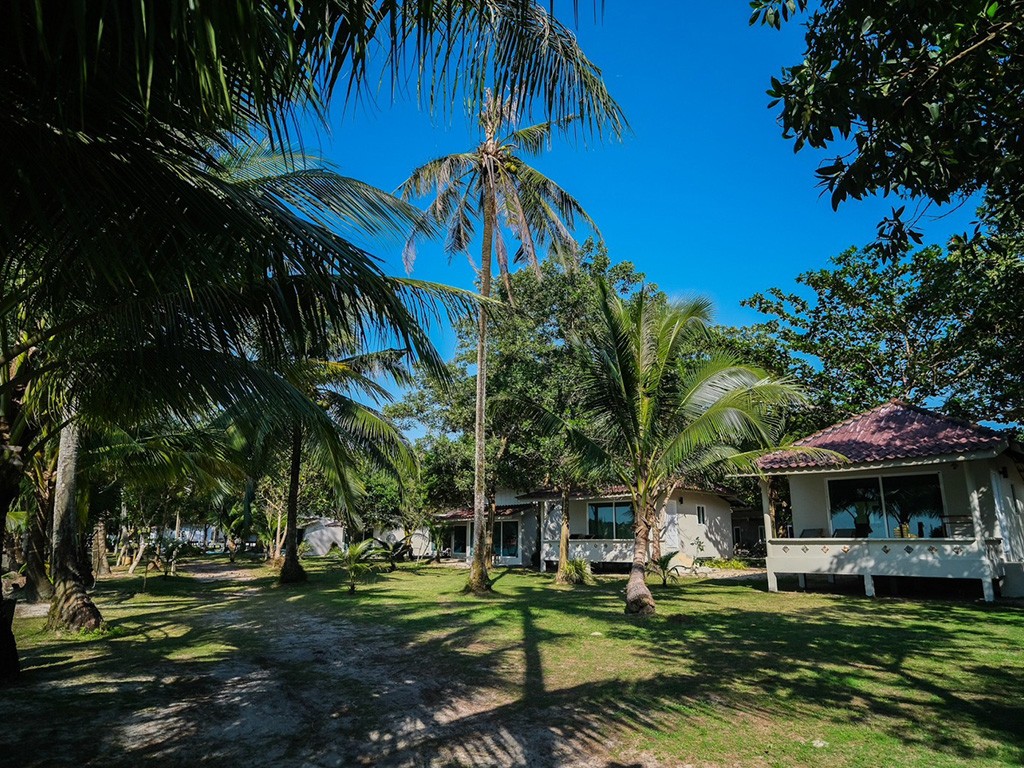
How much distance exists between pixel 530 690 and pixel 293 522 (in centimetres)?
1150

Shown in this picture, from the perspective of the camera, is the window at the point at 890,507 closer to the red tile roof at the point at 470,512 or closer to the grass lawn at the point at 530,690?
the grass lawn at the point at 530,690

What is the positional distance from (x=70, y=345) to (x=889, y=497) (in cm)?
1511

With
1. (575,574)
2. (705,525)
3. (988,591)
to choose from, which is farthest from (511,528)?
(988,591)

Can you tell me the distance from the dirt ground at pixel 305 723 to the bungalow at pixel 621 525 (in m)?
16.7

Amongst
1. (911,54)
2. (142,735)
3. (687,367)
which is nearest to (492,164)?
(687,367)

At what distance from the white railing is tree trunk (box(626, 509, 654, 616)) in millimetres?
4858

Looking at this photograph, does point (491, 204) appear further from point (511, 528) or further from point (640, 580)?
point (511, 528)

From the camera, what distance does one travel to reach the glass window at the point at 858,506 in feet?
44.9

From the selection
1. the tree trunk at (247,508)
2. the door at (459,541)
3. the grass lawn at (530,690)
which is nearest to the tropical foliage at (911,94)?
the grass lawn at (530,690)

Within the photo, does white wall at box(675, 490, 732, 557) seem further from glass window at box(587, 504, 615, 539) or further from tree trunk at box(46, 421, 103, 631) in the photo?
tree trunk at box(46, 421, 103, 631)

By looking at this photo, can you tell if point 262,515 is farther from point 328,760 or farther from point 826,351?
point 328,760

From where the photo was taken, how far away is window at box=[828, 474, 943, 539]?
1309cm

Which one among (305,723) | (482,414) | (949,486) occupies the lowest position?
(305,723)

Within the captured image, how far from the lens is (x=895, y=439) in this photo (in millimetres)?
13281
